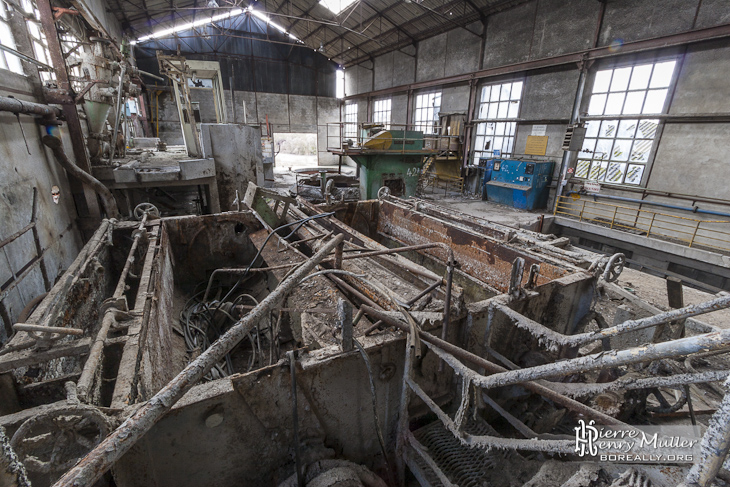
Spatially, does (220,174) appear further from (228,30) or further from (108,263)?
(228,30)

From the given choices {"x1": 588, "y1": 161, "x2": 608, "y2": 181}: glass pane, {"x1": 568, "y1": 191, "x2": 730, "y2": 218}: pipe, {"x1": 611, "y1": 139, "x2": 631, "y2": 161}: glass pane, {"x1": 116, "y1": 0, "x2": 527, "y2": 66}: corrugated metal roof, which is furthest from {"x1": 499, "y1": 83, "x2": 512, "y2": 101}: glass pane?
{"x1": 568, "y1": 191, "x2": 730, "y2": 218}: pipe

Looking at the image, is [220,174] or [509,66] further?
[509,66]

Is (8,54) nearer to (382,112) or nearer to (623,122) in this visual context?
(623,122)

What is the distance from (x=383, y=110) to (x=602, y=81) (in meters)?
12.1

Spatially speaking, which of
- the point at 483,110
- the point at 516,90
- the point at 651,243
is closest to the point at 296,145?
the point at 483,110

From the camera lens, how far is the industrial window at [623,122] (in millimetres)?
8891

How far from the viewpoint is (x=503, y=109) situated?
41.8ft

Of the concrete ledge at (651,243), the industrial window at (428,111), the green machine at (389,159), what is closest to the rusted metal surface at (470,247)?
the green machine at (389,159)

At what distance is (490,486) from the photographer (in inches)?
90.8

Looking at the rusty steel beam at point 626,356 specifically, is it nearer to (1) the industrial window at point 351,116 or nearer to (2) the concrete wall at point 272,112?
(2) the concrete wall at point 272,112

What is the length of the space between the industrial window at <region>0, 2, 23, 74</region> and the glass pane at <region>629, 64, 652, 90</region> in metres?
13.7

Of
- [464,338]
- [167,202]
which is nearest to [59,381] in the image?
[464,338]

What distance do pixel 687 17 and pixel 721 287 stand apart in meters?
6.76

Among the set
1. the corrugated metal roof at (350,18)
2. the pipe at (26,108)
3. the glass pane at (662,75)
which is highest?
the corrugated metal roof at (350,18)
